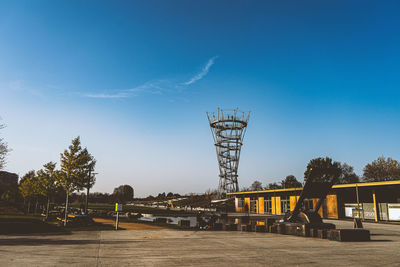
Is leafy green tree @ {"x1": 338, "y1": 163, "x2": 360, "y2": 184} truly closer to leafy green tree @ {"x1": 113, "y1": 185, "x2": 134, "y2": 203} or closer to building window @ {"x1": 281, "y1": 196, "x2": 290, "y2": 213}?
building window @ {"x1": 281, "y1": 196, "x2": 290, "y2": 213}

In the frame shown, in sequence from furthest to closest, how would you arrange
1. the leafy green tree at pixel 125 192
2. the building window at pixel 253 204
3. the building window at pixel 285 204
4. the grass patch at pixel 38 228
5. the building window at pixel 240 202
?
the leafy green tree at pixel 125 192 → the building window at pixel 240 202 → the building window at pixel 253 204 → the building window at pixel 285 204 → the grass patch at pixel 38 228

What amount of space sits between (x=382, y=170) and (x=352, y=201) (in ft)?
178

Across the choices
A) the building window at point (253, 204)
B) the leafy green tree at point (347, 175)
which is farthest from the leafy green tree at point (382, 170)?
the building window at point (253, 204)

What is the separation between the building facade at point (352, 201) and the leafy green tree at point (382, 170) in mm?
45320

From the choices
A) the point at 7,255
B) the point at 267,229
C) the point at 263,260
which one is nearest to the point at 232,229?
the point at 267,229

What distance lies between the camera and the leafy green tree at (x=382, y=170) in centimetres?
7562

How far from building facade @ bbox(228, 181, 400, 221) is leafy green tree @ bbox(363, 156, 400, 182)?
149ft

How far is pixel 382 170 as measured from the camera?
260 ft

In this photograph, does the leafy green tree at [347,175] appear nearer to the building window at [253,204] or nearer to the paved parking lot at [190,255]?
the building window at [253,204]

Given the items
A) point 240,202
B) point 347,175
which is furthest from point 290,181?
point 240,202

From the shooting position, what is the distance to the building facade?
102 ft

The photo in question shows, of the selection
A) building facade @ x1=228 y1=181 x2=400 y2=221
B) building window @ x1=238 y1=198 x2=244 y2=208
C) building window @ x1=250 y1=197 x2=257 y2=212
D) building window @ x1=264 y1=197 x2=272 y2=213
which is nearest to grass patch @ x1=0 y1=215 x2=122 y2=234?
building facade @ x1=228 y1=181 x2=400 y2=221

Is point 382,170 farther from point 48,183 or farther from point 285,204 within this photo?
point 48,183

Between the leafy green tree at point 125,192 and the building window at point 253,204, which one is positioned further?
the leafy green tree at point 125,192
